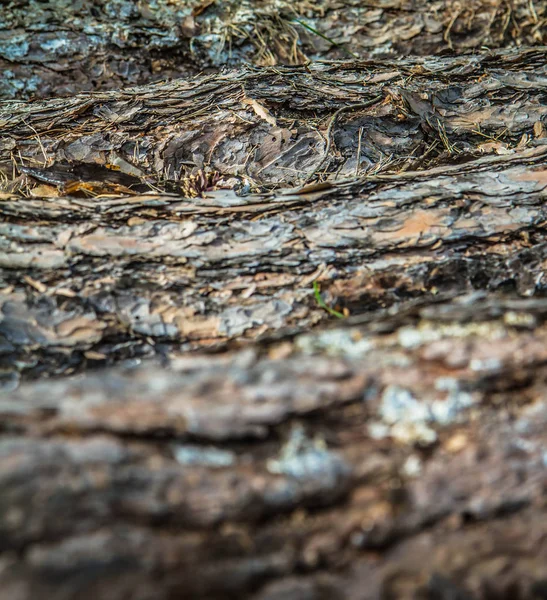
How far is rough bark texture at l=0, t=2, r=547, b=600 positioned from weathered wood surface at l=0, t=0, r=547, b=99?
0.04 metres

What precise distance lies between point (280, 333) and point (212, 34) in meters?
1.90

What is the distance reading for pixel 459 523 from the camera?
0.70 meters

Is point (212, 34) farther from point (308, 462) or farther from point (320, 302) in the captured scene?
point (308, 462)

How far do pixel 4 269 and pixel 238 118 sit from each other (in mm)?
948

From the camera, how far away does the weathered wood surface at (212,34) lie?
2229 mm

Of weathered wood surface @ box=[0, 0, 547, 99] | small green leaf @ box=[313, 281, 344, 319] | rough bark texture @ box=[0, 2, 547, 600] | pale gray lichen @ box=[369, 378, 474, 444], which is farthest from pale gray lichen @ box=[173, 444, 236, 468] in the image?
weathered wood surface @ box=[0, 0, 547, 99]

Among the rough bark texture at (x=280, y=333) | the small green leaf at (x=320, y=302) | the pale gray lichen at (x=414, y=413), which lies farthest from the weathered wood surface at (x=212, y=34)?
the pale gray lichen at (x=414, y=413)

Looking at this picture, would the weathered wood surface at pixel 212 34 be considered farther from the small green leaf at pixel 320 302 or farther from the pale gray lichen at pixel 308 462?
the pale gray lichen at pixel 308 462

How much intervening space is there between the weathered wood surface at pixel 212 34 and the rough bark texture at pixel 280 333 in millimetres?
36

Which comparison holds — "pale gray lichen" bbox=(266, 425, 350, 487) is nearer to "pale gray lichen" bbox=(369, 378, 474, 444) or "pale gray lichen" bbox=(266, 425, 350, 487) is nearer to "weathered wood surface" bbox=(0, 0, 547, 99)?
"pale gray lichen" bbox=(369, 378, 474, 444)

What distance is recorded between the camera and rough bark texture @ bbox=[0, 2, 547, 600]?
65 cm

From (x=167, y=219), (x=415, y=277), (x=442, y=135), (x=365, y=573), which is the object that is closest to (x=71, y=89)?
(x=167, y=219)

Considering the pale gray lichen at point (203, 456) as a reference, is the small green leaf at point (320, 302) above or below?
below

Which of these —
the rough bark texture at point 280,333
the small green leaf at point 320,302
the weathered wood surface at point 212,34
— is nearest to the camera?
the rough bark texture at point 280,333
